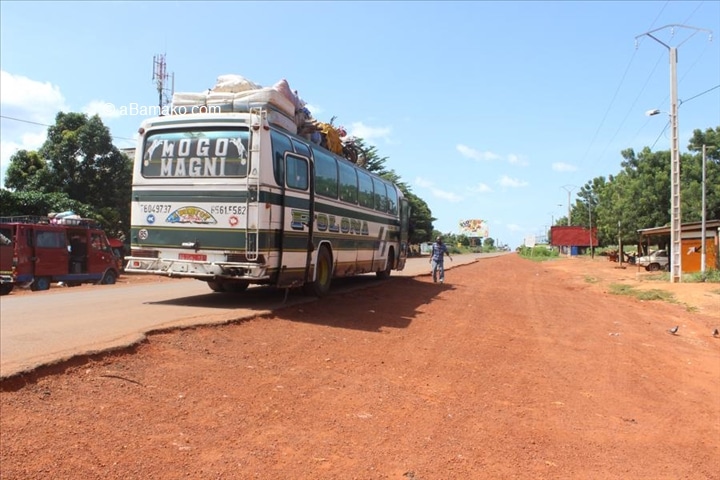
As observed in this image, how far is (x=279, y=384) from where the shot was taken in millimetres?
6051

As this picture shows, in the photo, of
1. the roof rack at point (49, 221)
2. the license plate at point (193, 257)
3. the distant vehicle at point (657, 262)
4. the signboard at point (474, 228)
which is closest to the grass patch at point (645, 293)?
the distant vehicle at point (657, 262)

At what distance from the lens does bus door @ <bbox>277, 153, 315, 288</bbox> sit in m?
9.72

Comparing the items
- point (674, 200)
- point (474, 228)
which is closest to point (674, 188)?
point (674, 200)

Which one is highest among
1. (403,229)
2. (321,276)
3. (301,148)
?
(301,148)

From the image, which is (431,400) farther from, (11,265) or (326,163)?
(11,265)

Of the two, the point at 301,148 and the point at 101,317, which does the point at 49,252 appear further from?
the point at 301,148

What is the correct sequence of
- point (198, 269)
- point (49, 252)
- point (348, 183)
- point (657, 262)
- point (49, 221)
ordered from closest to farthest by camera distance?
point (198, 269)
point (348, 183)
point (49, 252)
point (49, 221)
point (657, 262)

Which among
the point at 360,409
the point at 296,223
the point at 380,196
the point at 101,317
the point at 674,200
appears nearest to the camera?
the point at 360,409

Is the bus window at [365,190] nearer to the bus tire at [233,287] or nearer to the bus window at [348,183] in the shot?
the bus window at [348,183]

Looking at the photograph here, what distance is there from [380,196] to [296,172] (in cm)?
623

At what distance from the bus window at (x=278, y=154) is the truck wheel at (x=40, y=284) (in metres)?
12.9

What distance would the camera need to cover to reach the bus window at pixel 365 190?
46.3 ft

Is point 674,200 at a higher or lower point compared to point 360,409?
higher

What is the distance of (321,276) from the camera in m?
11.7
